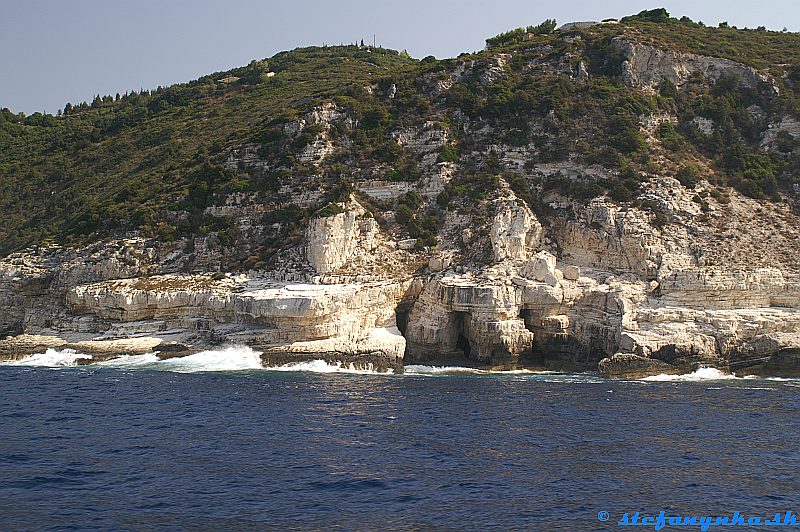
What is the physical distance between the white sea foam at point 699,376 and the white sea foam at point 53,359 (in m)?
31.2

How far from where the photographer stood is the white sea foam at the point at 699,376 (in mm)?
41844

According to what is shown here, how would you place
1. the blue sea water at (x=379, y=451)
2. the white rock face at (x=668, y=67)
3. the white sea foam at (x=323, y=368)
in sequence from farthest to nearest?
the white rock face at (x=668, y=67)
the white sea foam at (x=323, y=368)
the blue sea water at (x=379, y=451)

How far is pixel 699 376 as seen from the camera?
141ft

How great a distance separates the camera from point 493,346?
148 ft

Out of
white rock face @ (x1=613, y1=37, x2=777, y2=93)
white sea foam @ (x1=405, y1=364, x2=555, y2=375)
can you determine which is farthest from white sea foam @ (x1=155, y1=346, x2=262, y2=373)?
white rock face @ (x1=613, y1=37, x2=777, y2=93)

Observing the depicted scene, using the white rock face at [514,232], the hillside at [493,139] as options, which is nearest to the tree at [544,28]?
the hillside at [493,139]

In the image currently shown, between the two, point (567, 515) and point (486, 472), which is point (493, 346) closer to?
point (486, 472)

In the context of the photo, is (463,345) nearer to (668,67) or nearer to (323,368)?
(323,368)

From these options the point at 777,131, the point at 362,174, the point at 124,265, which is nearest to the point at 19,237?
the point at 124,265

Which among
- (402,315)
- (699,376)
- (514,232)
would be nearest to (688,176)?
(514,232)

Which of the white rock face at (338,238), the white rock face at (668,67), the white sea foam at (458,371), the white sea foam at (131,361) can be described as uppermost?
the white rock face at (668,67)

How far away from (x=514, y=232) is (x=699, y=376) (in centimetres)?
1410

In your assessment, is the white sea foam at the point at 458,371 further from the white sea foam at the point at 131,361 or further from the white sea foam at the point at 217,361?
the white sea foam at the point at 131,361

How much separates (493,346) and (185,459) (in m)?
23.4
